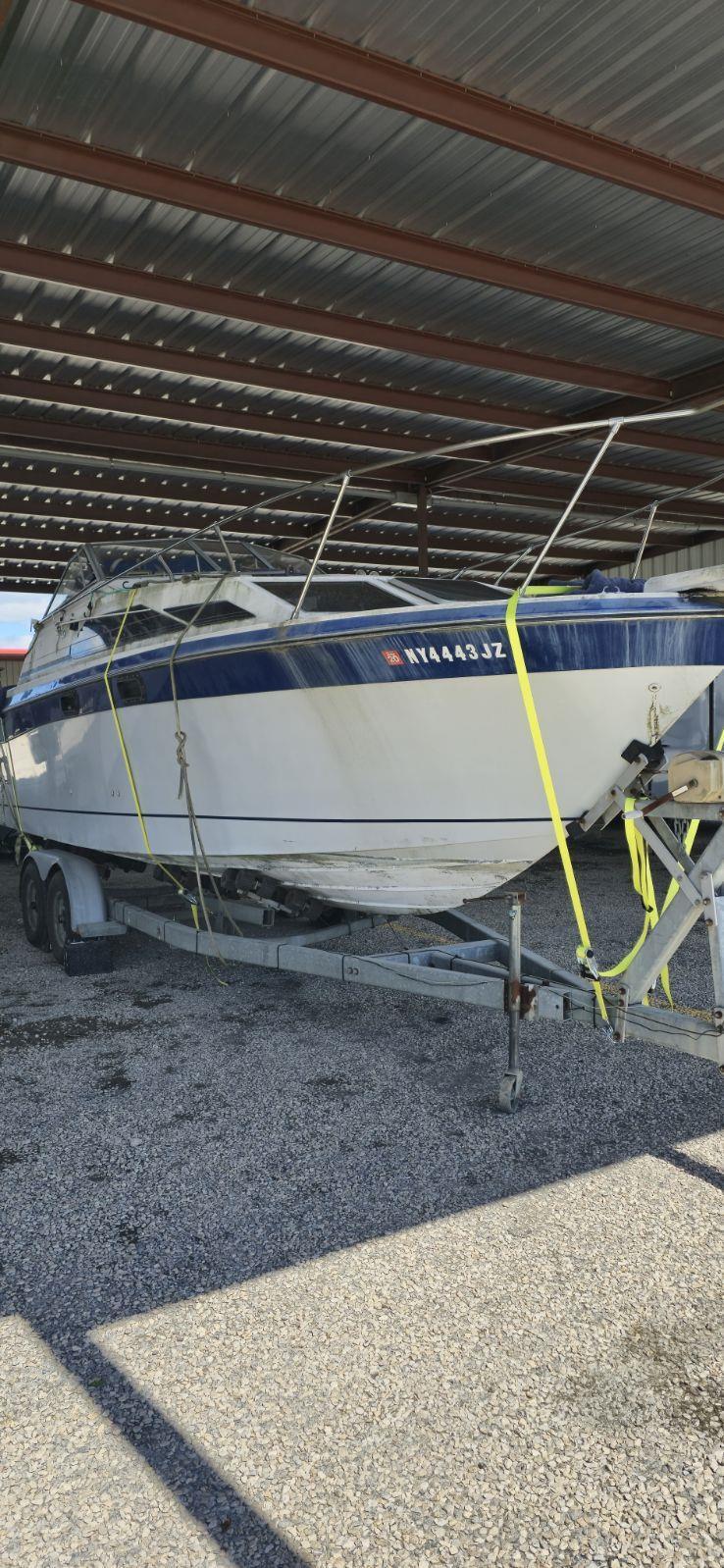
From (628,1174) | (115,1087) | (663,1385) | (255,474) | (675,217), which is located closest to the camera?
(663,1385)

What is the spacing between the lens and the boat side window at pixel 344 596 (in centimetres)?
433

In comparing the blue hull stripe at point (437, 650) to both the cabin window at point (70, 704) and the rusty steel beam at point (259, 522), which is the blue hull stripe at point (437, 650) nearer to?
the cabin window at point (70, 704)

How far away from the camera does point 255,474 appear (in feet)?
34.4

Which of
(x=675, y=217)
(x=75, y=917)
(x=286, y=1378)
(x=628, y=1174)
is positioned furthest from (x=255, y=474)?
(x=286, y=1378)

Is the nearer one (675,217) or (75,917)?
(75,917)

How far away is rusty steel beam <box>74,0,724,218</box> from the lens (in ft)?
12.9

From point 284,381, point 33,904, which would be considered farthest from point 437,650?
point 284,381

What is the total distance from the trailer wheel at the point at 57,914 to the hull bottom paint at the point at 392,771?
0.85 meters

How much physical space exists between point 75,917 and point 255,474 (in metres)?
6.40

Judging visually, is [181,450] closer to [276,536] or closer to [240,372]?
[240,372]

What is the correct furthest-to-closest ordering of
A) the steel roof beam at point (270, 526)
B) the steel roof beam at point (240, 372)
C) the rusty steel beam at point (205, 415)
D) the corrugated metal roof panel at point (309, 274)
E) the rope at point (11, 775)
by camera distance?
the steel roof beam at point (270, 526), the rusty steel beam at point (205, 415), the rope at point (11, 775), the steel roof beam at point (240, 372), the corrugated metal roof panel at point (309, 274)

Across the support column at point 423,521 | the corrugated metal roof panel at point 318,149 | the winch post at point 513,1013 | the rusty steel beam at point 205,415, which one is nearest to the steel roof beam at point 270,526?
the support column at point 423,521

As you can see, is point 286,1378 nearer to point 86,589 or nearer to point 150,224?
point 86,589

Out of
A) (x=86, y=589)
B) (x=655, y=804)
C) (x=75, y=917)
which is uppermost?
(x=86, y=589)
